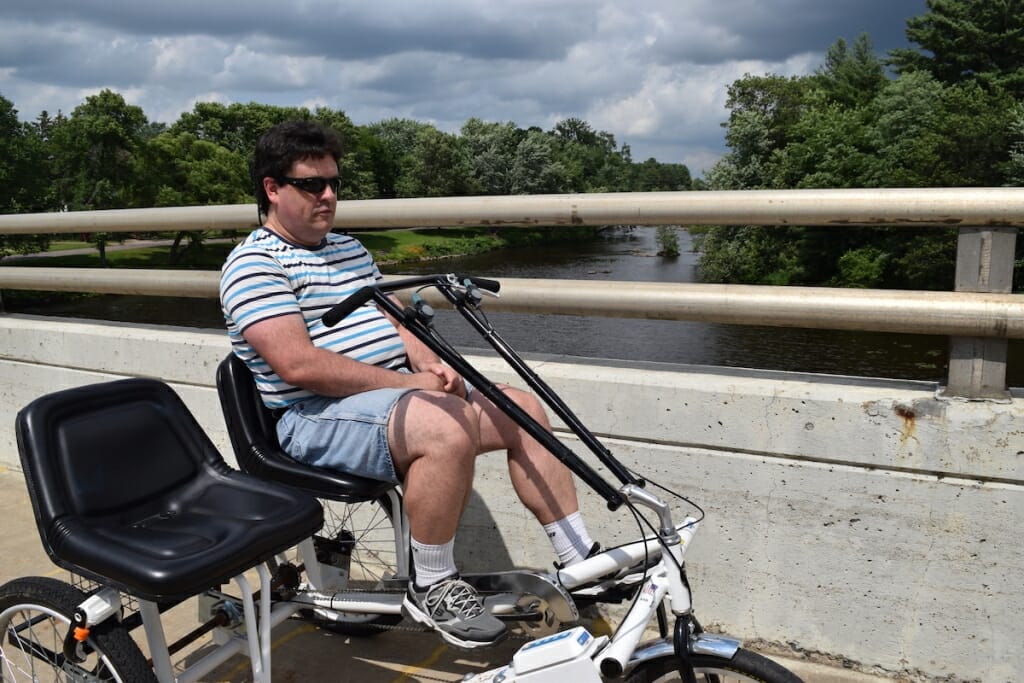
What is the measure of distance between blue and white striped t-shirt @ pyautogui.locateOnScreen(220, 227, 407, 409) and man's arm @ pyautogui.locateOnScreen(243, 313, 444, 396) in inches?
1.6

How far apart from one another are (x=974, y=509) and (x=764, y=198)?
1143 mm

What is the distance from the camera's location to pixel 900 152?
39.1 metres

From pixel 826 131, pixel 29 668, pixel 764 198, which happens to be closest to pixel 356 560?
pixel 29 668

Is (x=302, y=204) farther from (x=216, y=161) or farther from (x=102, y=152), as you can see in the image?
(x=102, y=152)

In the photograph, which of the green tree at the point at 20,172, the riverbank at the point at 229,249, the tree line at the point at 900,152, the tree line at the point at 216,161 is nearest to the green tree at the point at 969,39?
the tree line at the point at 900,152

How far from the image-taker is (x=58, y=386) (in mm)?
4621

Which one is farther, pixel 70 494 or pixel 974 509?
pixel 974 509

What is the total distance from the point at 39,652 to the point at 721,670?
6.38ft

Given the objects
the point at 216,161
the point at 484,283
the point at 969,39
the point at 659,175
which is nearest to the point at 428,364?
the point at 484,283

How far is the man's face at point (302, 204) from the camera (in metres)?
2.69

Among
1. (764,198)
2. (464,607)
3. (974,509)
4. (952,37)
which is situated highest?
(952,37)

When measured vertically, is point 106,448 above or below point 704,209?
below

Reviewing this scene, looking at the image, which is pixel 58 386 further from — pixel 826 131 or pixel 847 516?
pixel 826 131

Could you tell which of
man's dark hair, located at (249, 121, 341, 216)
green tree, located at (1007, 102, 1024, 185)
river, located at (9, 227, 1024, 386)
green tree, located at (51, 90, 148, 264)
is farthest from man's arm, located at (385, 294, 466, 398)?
green tree, located at (51, 90, 148, 264)
